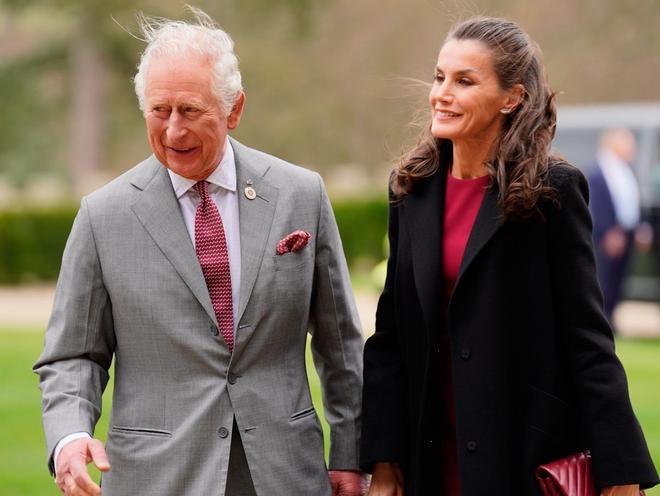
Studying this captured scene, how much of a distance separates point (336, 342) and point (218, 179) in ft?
1.92

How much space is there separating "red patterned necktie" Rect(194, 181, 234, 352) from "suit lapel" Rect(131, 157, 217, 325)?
37 mm

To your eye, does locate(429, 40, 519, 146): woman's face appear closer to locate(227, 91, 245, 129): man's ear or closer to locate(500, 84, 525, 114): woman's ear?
locate(500, 84, 525, 114): woman's ear

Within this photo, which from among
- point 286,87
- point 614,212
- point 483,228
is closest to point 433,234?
point 483,228

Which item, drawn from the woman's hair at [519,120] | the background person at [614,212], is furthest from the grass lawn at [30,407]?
the woman's hair at [519,120]

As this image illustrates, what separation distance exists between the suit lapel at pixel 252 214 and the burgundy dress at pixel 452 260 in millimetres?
476

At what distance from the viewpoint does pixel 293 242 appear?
12.0ft

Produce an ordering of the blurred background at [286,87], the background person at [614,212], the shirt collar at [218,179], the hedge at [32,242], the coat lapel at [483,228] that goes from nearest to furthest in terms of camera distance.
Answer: the coat lapel at [483,228] → the shirt collar at [218,179] → the background person at [614,212] → the hedge at [32,242] → the blurred background at [286,87]

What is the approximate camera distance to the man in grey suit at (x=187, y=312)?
3.50 meters

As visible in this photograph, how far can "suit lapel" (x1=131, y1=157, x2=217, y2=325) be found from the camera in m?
3.52

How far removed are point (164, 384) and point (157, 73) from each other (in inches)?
31.8

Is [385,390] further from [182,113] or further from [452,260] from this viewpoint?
[182,113]

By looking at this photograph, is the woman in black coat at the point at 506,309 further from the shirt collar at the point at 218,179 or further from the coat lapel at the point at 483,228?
the shirt collar at the point at 218,179

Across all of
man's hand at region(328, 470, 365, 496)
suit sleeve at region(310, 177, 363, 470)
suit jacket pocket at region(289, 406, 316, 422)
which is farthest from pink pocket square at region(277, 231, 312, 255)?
man's hand at region(328, 470, 365, 496)

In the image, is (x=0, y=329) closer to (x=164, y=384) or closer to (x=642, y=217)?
(x=642, y=217)
